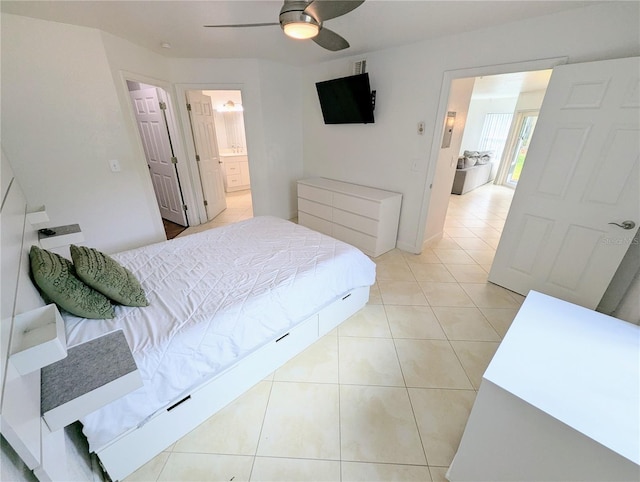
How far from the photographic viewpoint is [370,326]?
6.73 ft

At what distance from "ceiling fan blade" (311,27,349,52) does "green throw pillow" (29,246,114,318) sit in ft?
6.34

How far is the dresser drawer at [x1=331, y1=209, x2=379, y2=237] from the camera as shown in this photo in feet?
9.91

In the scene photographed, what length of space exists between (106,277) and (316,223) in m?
2.69

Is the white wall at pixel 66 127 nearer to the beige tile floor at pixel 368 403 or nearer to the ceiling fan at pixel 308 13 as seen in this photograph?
the ceiling fan at pixel 308 13

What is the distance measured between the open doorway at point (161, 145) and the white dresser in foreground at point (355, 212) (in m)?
1.88

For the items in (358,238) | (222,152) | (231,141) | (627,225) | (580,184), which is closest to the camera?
(627,225)

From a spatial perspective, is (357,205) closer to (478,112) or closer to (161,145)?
(161,145)

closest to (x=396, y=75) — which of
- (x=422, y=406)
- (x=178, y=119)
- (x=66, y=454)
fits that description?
(x=178, y=119)

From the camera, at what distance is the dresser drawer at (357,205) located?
9.62ft

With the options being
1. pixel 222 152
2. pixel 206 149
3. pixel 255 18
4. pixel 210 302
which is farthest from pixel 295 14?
pixel 222 152

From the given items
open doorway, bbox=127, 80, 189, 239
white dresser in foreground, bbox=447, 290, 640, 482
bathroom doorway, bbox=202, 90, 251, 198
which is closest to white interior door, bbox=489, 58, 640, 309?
white dresser in foreground, bbox=447, 290, 640, 482

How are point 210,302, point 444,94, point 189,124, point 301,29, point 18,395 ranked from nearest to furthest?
1. point 18,395
2. point 210,302
3. point 301,29
4. point 444,94
5. point 189,124

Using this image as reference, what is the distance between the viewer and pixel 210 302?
1.40 m

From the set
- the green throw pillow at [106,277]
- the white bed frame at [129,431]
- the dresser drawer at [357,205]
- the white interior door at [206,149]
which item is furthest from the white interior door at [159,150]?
the green throw pillow at [106,277]
